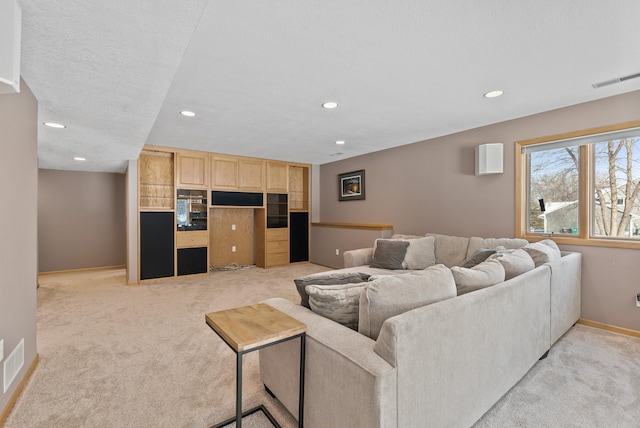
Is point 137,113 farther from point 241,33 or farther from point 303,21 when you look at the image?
point 303,21

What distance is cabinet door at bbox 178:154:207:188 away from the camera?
17.4ft

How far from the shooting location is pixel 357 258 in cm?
428

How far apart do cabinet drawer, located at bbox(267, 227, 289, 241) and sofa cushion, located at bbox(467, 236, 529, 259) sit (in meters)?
3.84

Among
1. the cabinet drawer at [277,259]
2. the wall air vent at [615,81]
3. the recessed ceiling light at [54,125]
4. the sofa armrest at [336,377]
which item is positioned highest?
the wall air vent at [615,81]

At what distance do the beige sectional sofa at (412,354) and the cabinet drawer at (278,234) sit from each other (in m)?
4.49

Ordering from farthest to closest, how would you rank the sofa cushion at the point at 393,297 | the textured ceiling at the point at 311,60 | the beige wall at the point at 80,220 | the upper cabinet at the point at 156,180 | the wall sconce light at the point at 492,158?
the beige wall at the point at 80,220 → the upper cabinet at the point at 156,180 → the wall sconce light at the point at 492,158 → the textured ceiling at the point at 311,60 → the sofa cushion at the point at 393,297

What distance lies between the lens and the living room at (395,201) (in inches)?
79.2

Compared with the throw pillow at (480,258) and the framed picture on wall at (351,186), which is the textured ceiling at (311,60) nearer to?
the throw pillow at (480,258)

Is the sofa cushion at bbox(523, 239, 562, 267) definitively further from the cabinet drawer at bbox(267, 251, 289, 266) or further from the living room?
the cabinet drawer at bbox(267, 251, 289, 266)

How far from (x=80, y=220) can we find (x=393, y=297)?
7.11 meters

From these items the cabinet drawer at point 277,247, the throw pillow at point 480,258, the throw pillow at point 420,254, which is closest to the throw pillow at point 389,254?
the throw pillow at point 420,254

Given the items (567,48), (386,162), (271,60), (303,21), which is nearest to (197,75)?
(271,60)

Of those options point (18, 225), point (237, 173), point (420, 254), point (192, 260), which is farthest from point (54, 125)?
point (420, 254)

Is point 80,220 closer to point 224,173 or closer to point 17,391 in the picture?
point 224,173
